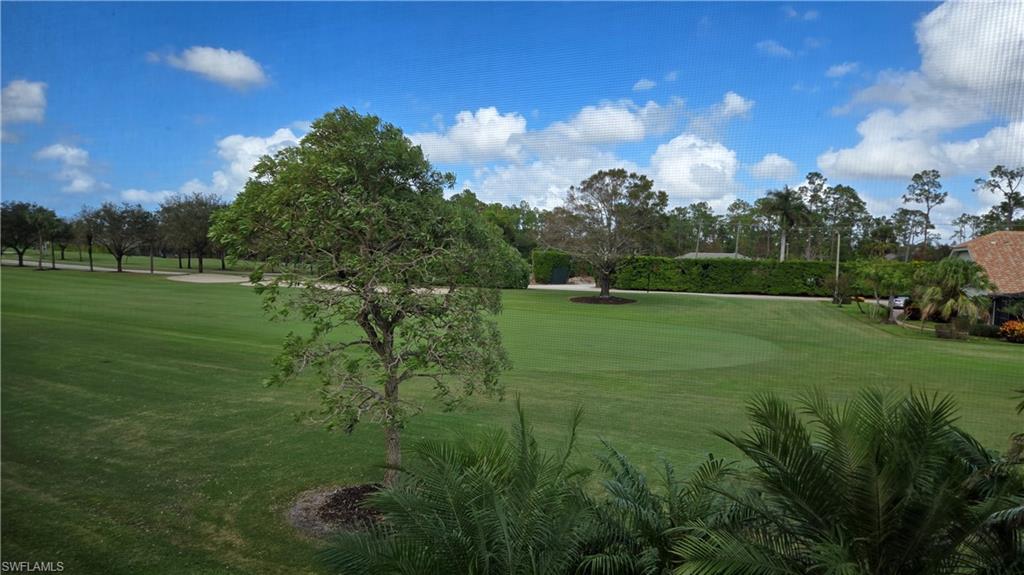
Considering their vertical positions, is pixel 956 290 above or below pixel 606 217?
below

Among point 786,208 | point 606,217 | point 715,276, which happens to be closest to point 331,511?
point 606,217

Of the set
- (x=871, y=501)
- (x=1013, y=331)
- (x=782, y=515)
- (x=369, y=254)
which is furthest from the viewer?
(x=1013, y=331)

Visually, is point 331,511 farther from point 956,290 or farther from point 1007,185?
point 956,290

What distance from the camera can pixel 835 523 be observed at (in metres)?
1.77

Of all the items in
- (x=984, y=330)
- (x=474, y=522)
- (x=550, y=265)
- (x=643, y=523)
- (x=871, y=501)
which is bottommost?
(x=984, y=330)

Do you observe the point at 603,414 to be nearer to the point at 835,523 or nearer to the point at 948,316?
the point at 835,523

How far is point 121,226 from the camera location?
21.1 meters

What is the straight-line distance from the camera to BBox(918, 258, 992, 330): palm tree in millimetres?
11758

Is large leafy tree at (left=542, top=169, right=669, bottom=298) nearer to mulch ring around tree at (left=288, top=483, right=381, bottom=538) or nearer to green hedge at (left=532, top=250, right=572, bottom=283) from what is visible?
green hedge at (left=532, top=250, right=572, bottom=283)

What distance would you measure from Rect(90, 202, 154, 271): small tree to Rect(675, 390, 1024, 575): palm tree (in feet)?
79.4

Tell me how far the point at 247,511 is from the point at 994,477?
3457mm

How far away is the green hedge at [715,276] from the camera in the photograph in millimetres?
19859

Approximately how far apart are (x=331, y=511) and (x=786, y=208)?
24314 mm

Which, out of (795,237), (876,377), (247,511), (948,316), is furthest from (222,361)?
(795,237)
